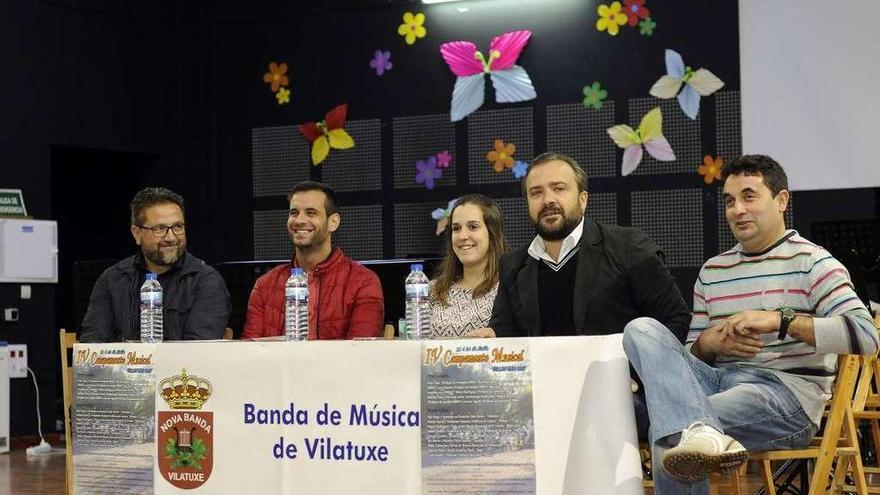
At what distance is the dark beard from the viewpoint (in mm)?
3748

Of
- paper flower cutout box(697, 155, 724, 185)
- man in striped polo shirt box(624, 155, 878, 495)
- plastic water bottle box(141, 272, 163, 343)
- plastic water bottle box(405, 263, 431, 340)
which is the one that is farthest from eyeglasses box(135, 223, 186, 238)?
paper flower cutout box(697, 155, 724, 185)

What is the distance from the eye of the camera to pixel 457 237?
191 inches

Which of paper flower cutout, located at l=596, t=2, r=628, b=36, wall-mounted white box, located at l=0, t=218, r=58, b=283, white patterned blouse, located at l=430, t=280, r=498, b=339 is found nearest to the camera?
white patterned blouse, located at l=430, t=280, r=498, b=339

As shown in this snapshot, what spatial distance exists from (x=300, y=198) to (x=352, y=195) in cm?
412

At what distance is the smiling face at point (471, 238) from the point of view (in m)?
4.84

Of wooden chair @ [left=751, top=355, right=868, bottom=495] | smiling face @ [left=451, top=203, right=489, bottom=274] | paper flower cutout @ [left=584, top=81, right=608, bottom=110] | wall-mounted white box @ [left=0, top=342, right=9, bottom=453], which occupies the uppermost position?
paper flower cutout @ [left=584, top=81, right=608, bottom=110]

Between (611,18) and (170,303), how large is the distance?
14.8ft

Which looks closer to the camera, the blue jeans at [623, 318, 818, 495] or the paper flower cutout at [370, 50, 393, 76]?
the blue jeans at [623, 318, 818, 495]

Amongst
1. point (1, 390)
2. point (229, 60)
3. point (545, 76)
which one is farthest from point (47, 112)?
point (545, 76)

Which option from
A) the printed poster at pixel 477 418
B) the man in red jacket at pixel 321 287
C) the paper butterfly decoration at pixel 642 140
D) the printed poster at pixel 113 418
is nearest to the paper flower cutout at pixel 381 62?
the paper butterfly decoration at pixel 642 140

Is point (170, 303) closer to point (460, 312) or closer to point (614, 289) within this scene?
point (460, 312)

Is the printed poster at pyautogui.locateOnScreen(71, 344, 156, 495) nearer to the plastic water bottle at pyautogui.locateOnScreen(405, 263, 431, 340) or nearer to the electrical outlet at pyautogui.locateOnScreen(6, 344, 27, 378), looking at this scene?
the plastic water bottle at pyautogui.locateOnScreen(405, 263, 431, 340)

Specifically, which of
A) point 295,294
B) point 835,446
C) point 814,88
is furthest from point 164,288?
point 814,88

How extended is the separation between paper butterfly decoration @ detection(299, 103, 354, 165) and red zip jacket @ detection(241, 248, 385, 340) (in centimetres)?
423
